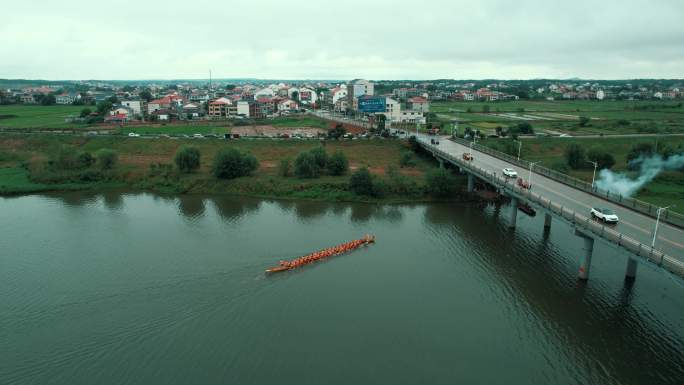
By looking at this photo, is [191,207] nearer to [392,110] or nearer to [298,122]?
[298,122]

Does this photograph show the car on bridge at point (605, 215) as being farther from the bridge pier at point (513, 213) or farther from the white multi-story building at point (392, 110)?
the white multi-story building at point (392, 110)

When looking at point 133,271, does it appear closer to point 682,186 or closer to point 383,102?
point 682,186

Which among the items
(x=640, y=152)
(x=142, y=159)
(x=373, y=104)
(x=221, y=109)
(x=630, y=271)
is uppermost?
(x=373, y=104)

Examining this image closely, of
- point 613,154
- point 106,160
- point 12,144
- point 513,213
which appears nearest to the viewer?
point 513,213

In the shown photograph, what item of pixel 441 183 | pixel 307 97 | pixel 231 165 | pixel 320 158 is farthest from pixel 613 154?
pixel 307 97

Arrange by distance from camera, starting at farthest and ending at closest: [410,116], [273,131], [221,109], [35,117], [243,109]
Answer: [221,109], [243,109], [35,117], [410,116], [273,131]

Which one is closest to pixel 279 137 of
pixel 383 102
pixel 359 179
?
pixel 383 102

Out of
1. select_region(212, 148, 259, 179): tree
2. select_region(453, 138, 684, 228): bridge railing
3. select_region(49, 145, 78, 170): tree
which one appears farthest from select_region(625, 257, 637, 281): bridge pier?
select_region(49, 145, 78, 170): tree
